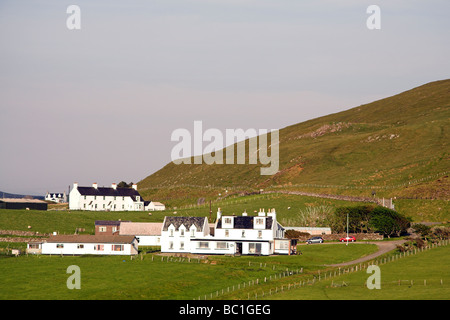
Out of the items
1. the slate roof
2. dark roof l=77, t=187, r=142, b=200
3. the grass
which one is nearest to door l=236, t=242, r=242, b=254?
the grass

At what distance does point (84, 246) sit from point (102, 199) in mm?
69750

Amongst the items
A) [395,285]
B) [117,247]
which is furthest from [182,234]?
[395,285]

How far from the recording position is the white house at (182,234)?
4257 inches

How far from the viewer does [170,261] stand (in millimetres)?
93188

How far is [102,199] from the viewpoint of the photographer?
570 ft

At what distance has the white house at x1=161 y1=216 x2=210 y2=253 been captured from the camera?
355 feet

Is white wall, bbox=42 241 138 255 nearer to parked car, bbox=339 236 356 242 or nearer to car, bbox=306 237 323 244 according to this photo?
car, bbox=306 237 323 244

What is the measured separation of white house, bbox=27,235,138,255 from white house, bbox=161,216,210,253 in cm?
544

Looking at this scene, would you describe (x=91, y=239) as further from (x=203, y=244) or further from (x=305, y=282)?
(x=305, y=282)

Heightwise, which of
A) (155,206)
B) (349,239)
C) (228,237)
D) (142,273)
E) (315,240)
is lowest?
(142,273)

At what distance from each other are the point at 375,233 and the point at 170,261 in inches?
1614
